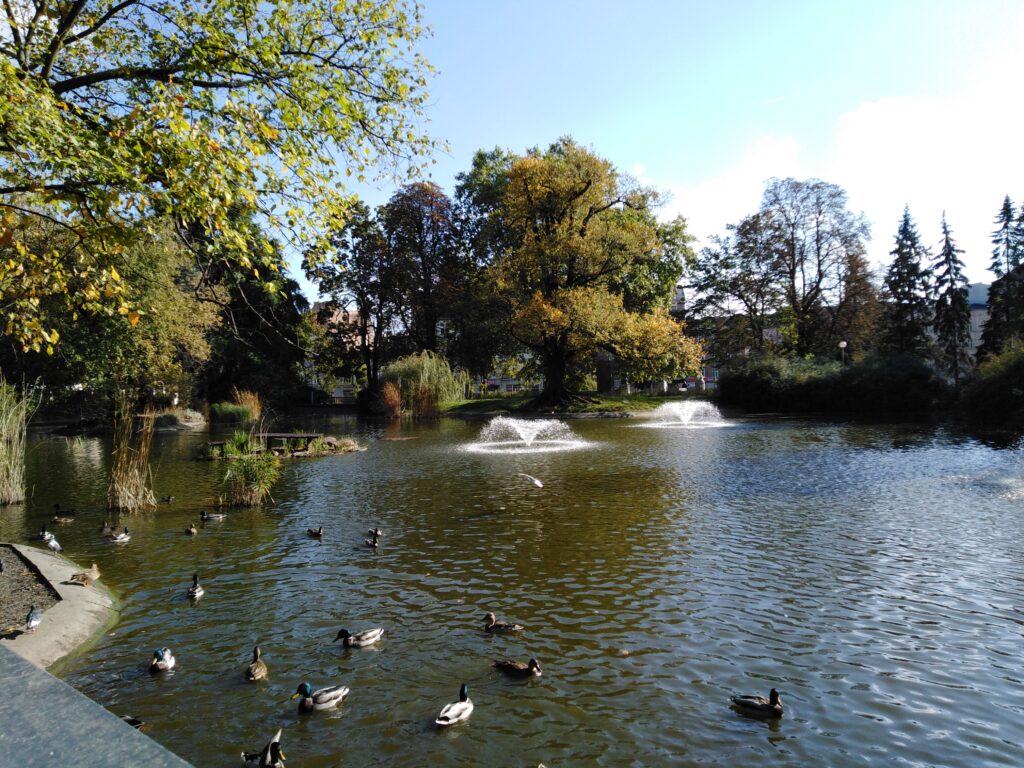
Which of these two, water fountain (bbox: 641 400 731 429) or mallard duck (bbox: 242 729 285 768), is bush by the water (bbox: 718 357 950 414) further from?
mallard duck (bbox: 242 729 285 768)

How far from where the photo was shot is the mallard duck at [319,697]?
19.2 ft

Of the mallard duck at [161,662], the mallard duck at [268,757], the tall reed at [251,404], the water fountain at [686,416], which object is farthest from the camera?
the tall reed at [251,404]

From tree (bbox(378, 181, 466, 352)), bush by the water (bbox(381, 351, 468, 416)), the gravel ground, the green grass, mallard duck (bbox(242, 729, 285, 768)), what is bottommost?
mallard duck (bbox(242, 729, 285, 768))

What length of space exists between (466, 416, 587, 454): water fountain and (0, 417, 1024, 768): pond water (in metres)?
8.85

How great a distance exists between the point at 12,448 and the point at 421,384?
31.7 meters

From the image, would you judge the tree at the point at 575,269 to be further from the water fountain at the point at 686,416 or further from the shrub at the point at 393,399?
the shrub at the point at 393,399

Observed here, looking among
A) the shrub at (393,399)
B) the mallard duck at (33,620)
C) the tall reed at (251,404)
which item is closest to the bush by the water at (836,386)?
the shrub at (393,399)

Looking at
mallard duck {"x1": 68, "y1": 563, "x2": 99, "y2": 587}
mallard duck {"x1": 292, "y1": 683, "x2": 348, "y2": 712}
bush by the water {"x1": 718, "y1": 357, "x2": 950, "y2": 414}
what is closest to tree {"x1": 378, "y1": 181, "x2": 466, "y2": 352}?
bush by the water {"x1": 718, "y1": 357, "x2": 950, "y2": 414}

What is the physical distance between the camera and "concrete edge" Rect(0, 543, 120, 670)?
692 centimetres

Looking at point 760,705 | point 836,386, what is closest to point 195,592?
point 760,705

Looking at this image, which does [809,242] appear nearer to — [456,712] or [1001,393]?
[1001,393]

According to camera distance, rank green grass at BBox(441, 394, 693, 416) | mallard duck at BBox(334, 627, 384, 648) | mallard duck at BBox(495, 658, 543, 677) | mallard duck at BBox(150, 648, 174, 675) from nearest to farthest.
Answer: mallard duck at BBox(495, 658, 543, 677) → mallard duck at BBox(150, 648, 174, 675) → mallard duck at BBox(334, 627, 384, 648) → green grass at BBox(441, 394, 693, 416)

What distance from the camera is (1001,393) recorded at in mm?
30484

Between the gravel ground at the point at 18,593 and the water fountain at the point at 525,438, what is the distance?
53.4 feet
